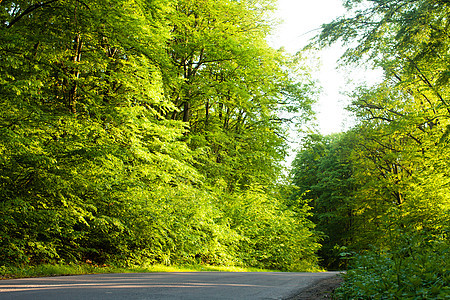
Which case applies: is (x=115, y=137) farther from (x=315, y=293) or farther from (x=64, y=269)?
(x=315, y=293)

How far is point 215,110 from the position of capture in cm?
2320

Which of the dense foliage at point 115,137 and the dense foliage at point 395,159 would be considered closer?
the dense foliage at point 395,159

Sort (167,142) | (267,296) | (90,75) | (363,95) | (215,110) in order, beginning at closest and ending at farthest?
(267,296) < (90,75) < (167,142) < (215,110) < (363,95)

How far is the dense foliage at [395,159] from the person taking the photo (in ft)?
18.4

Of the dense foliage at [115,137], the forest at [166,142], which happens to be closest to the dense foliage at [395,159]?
the forest at [166,142]

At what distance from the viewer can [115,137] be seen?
437 inches

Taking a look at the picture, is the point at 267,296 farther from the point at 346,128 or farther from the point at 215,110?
the point at 346,128

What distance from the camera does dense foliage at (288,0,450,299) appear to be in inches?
221

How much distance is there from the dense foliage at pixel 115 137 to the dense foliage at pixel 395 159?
2.95 metres

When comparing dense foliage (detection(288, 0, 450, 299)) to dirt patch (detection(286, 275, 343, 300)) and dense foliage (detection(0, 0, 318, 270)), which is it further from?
→ dense foliage (detection(0, 0, 318, 270))

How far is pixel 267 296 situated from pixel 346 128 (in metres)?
28.2

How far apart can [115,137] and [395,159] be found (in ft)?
74.6

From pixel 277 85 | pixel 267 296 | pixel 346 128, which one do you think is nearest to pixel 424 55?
pixel 267 296

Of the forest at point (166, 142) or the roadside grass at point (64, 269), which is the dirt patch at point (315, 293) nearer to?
the forest at point (166, 142)
